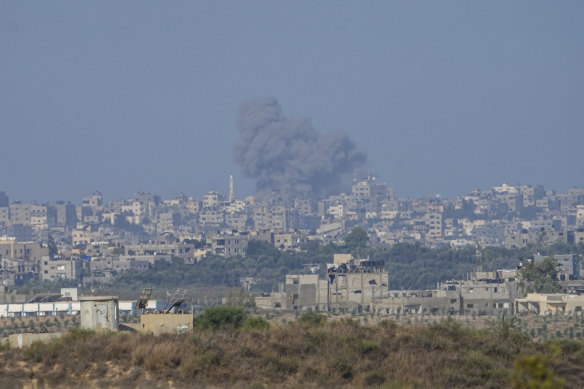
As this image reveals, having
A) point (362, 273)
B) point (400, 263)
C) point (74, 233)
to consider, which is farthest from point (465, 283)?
point (74, 233)

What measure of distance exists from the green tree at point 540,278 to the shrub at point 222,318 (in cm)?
3872

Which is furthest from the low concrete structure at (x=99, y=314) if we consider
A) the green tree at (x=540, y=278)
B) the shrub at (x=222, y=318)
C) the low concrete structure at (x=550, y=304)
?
the green tree at (x=540, y=278)

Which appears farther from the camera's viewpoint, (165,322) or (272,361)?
(165,322)

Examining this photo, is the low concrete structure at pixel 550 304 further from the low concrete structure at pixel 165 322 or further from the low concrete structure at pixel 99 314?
the low concrete structure at pixel 99 314

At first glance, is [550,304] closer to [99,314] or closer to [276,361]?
[99,314]

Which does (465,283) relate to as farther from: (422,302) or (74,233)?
(74,233)

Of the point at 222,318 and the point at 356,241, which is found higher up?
the point at 356,241

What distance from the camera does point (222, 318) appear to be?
38.6 meters

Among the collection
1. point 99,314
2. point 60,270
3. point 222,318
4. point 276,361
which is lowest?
point 276,361

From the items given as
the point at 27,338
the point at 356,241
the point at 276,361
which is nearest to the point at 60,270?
the point at 356,241

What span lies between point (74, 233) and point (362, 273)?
10519cm

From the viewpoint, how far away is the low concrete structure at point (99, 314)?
3036 cm

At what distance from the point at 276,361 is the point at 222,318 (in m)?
14.1

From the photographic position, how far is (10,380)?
23.3m
